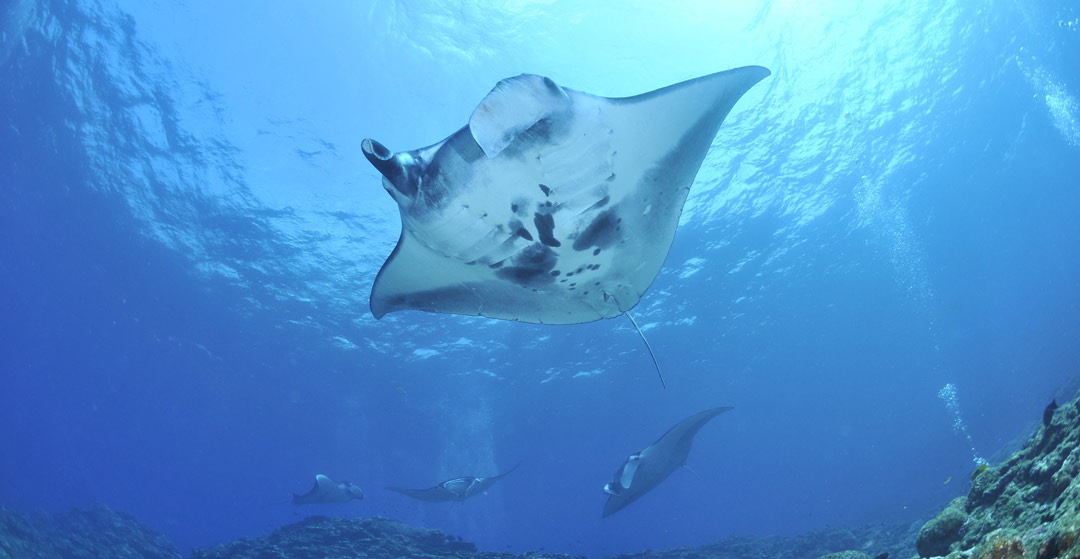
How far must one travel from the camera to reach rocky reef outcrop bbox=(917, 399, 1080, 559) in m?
1.66

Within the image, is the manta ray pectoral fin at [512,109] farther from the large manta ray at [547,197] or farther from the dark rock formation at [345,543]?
the dark rock formation at [345,543]

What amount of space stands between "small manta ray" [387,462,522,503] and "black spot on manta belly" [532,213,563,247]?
11.1 meters

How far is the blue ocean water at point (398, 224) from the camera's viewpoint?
12672 millimetres

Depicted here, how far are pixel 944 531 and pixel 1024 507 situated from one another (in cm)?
73

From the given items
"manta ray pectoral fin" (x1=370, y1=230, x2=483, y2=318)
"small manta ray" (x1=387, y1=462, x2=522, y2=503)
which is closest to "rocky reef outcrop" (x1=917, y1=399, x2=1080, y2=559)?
"manta ray pectoral fin" (x1=370, y1=230, x2=483, y2=318)

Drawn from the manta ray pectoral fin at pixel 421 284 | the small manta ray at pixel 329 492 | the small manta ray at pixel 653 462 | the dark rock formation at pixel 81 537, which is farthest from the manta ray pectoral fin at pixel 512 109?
the dark rock formation at pixel 81 537

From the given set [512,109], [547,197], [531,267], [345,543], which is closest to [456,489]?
[345,543]

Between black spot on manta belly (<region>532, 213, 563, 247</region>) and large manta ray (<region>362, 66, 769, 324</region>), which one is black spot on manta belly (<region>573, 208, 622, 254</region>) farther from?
black spot on manta belly (<region>532, 213, 563, 247</region>)

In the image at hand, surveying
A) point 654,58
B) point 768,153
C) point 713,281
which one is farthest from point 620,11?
point 713,281

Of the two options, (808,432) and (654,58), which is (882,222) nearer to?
(654,58)

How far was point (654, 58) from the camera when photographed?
13.1m

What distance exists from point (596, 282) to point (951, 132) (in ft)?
77.2

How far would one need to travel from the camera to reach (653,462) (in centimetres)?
1124

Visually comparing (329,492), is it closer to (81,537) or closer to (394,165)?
(81,537)
